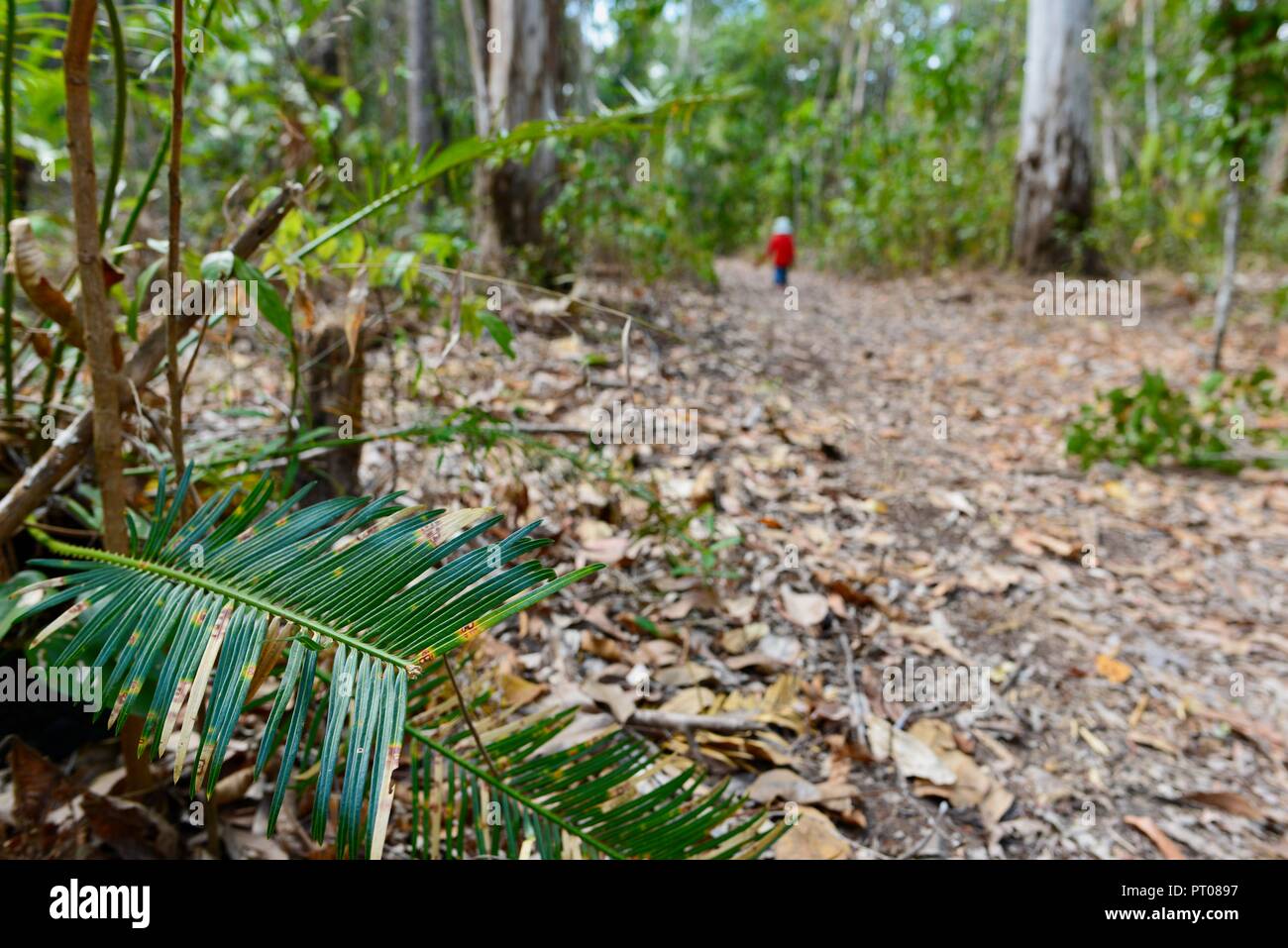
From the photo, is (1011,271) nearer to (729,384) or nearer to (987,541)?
(729,384)

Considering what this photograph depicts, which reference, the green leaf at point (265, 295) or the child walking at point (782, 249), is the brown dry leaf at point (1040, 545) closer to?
the green leaf at point (265, 295)

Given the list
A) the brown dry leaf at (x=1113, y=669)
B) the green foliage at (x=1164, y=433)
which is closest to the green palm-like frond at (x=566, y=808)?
the brown dry leaf at (x=1113, y=669)

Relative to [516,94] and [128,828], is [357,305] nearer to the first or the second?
[128,828]

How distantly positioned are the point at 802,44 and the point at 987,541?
14.0 metres

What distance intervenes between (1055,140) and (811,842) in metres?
7.04

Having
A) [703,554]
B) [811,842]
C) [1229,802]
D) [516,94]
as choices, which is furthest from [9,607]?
[516,94]

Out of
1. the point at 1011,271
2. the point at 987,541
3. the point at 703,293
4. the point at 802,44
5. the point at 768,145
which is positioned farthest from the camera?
the point at 802,44

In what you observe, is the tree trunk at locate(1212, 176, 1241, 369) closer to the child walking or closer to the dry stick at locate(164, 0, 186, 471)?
the child walking

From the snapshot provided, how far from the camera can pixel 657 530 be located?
1728 millimetres

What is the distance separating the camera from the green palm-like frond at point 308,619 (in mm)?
605

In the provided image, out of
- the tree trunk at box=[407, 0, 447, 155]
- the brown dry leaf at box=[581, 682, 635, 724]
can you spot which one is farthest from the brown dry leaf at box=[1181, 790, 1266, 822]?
the tree trunk at box=[407, 0, 447, 155]

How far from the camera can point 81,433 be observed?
3.09 feet

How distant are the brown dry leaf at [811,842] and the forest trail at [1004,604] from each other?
3.0 inches
